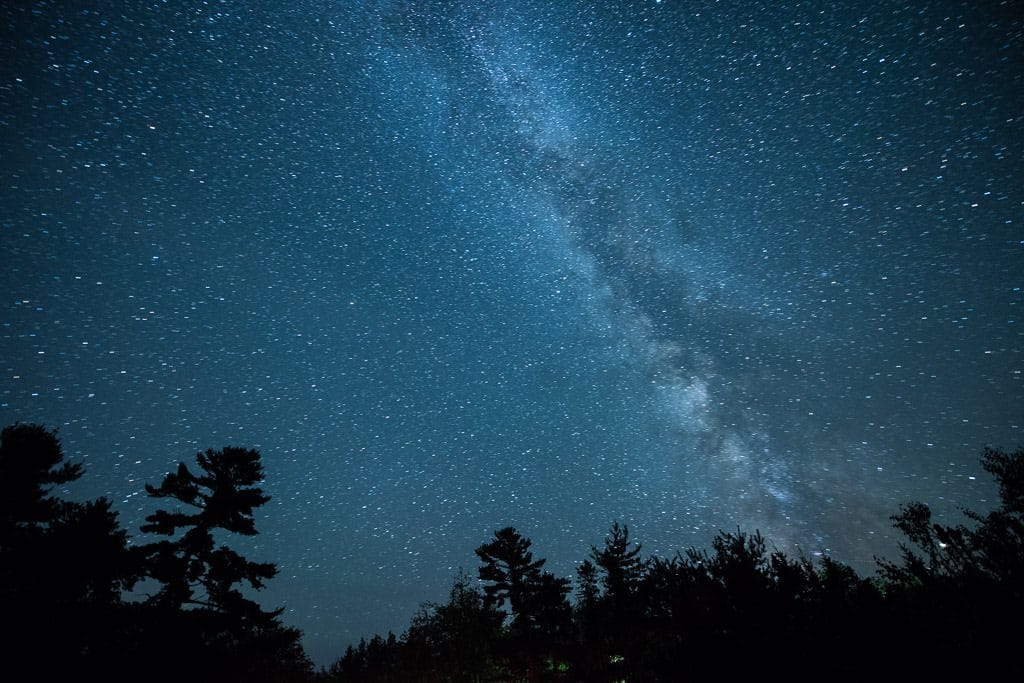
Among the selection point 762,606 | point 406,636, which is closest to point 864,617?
point 762,606

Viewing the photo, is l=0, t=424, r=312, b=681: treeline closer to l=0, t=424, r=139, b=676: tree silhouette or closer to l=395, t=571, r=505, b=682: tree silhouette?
→ l=0, t=424, r=139, b=676: tree silhouette

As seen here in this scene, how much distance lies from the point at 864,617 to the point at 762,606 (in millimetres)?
2011

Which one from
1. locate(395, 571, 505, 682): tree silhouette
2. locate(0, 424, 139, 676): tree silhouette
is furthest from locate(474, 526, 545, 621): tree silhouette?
locate(0, 424, 139, 676): tree silhouette

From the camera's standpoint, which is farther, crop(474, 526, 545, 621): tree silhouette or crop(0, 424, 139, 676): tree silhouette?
crop(474, 526, 545, 621): tree silhouette

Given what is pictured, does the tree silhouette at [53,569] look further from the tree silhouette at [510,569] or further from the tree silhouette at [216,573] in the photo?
the tree silhouette at [510,569]

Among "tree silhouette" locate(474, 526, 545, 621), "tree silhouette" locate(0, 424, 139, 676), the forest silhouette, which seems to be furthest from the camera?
"tree silhouette" locate(474, 526, 545, 621)

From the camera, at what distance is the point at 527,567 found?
31969mm

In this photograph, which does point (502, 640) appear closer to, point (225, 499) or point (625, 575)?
point (625, 575)

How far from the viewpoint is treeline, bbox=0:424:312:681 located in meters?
11.7

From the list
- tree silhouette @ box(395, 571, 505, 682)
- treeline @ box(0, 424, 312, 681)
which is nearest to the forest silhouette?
treeline @ box(0, 424, 312, 681)

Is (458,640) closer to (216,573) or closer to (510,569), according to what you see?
(510,569)

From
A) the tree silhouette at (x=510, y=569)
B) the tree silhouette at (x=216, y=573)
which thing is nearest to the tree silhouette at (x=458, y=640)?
the tree silhouette at (x=510, y=569)

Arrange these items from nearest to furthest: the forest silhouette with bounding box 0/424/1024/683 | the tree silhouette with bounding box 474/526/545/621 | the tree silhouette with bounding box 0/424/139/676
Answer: the forest silhouette with bounding box 0/424/1024/683 < the tree silhouette with bounding box 0/424/139/676 < the tree silhouette with bounding box 474/526/545/621

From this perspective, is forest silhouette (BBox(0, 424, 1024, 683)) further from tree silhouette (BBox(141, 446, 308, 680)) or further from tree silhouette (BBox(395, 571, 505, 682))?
tree silhouette (BBox(395, 571, 505, 682))
